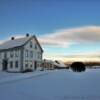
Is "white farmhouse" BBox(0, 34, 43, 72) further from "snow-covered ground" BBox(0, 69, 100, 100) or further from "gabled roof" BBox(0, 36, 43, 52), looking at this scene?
"snow-covered ground" BBox(0, 69, 100, 100)

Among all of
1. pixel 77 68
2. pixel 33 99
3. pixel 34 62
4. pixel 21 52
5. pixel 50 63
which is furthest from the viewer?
pixel 50 63

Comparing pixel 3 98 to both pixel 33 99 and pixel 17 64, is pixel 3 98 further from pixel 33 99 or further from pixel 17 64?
pixel 17 64

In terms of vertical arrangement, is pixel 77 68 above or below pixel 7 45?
below

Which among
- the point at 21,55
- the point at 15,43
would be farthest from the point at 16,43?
the point at 21,55

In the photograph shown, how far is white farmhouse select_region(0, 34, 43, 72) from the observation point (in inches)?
1951

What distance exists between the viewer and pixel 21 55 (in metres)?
49.1

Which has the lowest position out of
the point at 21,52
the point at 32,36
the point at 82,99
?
the point at 82,99

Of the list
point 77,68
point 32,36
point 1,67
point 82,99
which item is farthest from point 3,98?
point 1,67

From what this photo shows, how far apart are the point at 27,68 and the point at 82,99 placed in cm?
3922

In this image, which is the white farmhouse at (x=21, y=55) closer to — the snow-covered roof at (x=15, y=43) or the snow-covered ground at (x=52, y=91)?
the snow-covered roof at (x=15, y=43)

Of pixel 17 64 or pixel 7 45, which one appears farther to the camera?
pixel 7 45

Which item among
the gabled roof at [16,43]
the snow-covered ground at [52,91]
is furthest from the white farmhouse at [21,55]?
the snow-covered ground at [52,91]

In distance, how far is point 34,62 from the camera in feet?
176

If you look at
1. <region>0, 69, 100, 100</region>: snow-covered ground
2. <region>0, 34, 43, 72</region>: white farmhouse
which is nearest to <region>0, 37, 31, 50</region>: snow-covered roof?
<region>0, 34, 43, 72</region>: white farmhouse
